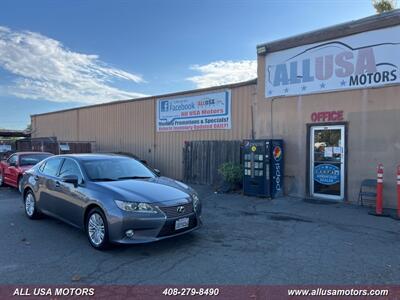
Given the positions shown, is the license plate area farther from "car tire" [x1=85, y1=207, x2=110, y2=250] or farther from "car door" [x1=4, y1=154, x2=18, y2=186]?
"car door" [x1=4, y1=154, x2=18, y2=186]

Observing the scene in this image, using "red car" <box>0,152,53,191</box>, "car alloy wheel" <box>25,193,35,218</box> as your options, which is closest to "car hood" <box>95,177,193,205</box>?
"car alloy wheel" <box>25,193,35,218</box>

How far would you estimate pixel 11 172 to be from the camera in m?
11.7

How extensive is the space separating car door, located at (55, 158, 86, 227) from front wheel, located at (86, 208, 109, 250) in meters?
0.28

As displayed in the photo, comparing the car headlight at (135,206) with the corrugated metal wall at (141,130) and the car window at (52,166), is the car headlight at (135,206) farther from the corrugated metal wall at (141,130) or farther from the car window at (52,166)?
the corrugated metal wall at (141,130)

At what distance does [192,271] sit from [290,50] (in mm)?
8038

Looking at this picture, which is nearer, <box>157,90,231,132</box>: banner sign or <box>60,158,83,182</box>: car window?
<box>60,158,83,182</box>: car window

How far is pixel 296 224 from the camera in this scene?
6969 mm

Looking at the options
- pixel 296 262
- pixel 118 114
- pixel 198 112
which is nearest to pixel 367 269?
pixel 296 262

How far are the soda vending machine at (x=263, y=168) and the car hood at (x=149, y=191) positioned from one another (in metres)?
4.52

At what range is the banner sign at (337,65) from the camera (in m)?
8.44

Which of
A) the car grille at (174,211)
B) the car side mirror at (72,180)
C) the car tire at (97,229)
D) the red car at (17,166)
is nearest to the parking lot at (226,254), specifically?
the car tire at (97,229)

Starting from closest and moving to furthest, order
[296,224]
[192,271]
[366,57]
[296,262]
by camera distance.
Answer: [192,271] < [296,262] < [296,224] < [366,57]

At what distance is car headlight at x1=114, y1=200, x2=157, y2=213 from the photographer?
4.89 meters

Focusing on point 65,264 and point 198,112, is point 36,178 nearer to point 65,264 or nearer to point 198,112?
point 65,264
